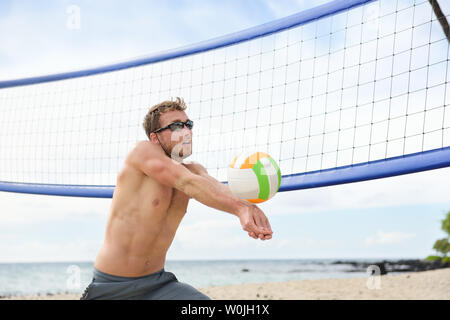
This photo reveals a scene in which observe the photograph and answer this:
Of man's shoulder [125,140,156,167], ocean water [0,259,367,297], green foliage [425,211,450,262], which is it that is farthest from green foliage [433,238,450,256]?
man's shoulder [125,140,156,167]

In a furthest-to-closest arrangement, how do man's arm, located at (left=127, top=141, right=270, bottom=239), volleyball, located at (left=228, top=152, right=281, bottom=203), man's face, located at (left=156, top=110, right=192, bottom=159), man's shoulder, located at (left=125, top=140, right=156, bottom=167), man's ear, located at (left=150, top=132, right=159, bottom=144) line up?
man's ear, located at (left=150, top=132, right=159, bottom=144) → man's face, located at (left=156, top=110, right=192, bottom=159) → man's shoulder, located at (left=125, top=140, right=156, bottom=167) → volleyball, located at (left=228, top=152, right=281, bottom=203) → man's arm, located at (left=127, top=141, right=270, bottom=239)

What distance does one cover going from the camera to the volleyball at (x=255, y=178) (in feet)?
8.02

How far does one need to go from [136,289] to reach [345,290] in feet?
26.3

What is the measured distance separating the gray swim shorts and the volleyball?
749 millimetres

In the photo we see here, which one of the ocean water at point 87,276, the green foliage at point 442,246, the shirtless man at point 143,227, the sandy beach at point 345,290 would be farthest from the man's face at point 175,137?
the green foliage at point 442,246

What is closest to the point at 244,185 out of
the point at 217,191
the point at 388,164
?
the point at 217,191

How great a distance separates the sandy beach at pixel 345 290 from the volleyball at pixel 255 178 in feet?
21.7

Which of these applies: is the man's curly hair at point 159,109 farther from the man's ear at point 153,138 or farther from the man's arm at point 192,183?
the man's arm at point 192,183

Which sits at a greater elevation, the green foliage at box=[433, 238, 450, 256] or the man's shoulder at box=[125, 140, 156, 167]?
the green foliage at box=[433, 238, 450, 256]

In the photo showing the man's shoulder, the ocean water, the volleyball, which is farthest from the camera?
the ocean water

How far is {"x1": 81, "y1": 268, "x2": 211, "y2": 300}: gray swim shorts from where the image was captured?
2.77 metres

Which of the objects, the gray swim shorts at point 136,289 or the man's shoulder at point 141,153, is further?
the gray swim shorts at point 136,289

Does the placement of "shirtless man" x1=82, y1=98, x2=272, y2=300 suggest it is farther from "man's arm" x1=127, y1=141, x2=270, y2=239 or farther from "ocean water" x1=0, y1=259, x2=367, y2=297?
"ocean water" x1=0, y1=259, x2=367, y2=297
